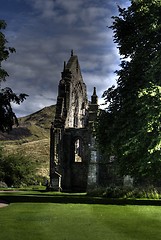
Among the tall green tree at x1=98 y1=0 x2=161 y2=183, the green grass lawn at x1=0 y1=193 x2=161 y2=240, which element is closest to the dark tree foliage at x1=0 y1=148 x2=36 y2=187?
the tall green tree at x1=98 y1=0 x2=161 y2=183

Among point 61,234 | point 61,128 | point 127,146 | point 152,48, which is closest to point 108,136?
point 127,146

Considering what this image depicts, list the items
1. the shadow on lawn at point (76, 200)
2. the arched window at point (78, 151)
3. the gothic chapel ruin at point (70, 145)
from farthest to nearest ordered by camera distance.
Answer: the arched window at point (78, 151), the gothic chapel ruin at point (70, 145), the shadow on lawn at point (76, 200)

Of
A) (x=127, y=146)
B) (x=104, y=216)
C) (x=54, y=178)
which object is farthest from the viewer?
(x=54, y=178)

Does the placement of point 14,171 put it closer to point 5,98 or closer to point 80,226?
point 5,98

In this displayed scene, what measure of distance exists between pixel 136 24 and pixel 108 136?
22.3 feet

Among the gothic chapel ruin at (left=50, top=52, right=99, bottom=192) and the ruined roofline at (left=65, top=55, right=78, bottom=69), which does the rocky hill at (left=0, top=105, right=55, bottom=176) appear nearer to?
the gothic chapel ruin at (left=50, top=52, right=99, bottom=192)

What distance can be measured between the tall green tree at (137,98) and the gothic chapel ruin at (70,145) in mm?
16243

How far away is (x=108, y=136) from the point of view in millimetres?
22078

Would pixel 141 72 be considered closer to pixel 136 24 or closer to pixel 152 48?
pixel 152 48

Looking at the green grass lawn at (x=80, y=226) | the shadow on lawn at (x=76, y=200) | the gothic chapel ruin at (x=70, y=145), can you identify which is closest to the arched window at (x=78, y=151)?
the gothic chapel ruin at (x=70, y=145)

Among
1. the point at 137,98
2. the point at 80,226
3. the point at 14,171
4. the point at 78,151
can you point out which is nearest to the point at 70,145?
the point at 78,151

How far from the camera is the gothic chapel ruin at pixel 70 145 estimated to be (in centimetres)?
4255

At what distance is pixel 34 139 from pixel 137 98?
93.4 m

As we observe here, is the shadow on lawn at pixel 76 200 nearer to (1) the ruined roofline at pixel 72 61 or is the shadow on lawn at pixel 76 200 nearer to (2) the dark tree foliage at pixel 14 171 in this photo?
(2) the dark tree foliage at pixel 14 171
